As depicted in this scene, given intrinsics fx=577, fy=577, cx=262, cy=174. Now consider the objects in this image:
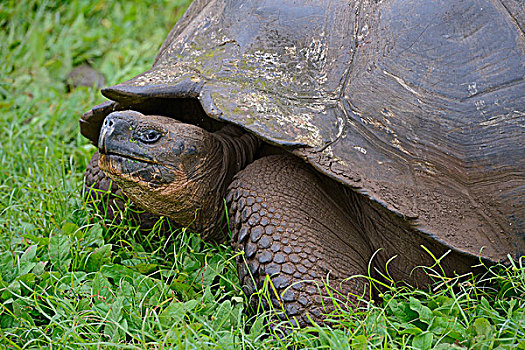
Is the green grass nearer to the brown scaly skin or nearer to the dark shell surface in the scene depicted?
the brown scaly skin

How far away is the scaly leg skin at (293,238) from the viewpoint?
2516mm

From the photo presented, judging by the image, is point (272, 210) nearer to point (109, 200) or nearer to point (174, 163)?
point (174, 163)

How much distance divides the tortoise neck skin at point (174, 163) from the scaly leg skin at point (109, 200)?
304 millimetres

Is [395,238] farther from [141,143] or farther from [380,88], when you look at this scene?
[141,143]

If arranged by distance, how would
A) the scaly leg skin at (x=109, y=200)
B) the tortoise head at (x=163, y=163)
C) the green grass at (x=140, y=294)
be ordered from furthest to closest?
the scaly leg skin at (x=109, y=200), the tortoise head at (x=163, y=163), the green grass at (x=140, y=294)

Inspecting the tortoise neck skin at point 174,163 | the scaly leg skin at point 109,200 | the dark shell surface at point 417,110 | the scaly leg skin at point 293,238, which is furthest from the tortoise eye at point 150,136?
the scaly leg skin at point 109,200

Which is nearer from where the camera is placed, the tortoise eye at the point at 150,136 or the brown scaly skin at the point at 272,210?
the brown scaly skin at the point at 272,210

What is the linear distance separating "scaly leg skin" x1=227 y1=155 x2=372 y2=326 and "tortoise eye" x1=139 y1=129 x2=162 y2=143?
44cm

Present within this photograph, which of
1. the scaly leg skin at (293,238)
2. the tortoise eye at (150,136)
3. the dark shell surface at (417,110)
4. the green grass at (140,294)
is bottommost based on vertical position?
the green grass at (140,294)

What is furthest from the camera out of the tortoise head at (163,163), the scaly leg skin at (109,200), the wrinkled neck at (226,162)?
the scaly leg skin at (109,200)

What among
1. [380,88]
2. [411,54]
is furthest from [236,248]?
[411,54]

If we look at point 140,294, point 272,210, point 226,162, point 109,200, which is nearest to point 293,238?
point 272,210

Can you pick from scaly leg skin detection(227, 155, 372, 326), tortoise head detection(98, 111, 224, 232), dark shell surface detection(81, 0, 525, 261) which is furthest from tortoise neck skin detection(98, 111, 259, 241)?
dark shell surface detection(81, 0, 525, 261)

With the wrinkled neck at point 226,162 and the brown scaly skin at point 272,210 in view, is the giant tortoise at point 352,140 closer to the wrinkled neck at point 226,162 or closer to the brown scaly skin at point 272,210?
the brown scaly skin at point 272,210
